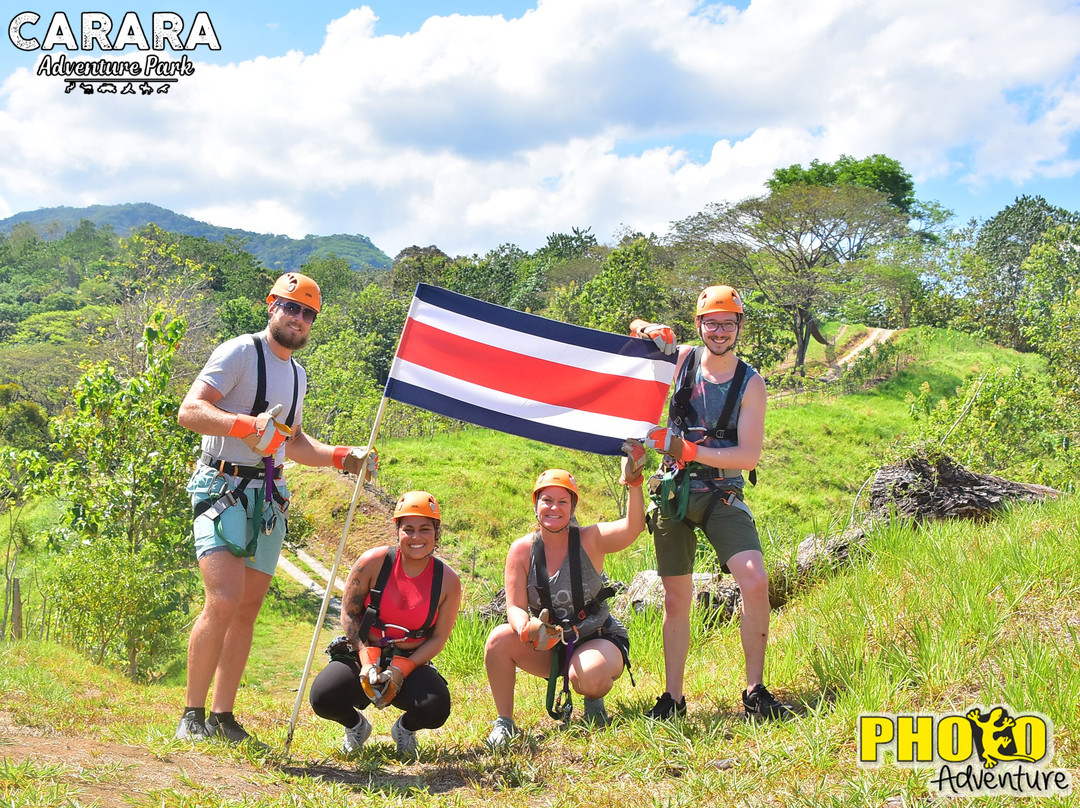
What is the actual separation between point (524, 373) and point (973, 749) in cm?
297

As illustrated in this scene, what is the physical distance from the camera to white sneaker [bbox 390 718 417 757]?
4.35 metres

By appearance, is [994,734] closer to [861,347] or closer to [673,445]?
[673,445]

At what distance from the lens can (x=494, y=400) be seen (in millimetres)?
4875

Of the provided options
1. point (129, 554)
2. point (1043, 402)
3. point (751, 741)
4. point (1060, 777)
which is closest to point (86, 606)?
point (129, 554)

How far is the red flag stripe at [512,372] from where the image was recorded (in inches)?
191

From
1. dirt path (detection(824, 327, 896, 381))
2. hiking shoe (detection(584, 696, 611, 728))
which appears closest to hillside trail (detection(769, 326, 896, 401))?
dirt path (detection(824, 327, 896, 381))

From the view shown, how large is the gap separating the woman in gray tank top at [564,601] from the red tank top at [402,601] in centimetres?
41

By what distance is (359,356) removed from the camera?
32750 mm

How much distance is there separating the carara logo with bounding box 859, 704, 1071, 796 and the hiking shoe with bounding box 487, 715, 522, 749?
1766mm

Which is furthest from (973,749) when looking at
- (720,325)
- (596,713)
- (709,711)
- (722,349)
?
(720,325)

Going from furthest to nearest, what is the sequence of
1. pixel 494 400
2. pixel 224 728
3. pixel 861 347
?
pixel 861 347 → pixel 494 400 → pixel 224 728

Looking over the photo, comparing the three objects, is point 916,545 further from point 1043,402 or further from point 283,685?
point 1043,402

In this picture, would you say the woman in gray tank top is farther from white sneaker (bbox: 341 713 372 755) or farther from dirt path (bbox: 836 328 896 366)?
dirt path (bbox: 836 328 896 366)

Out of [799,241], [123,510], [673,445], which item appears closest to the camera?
[673,445]
